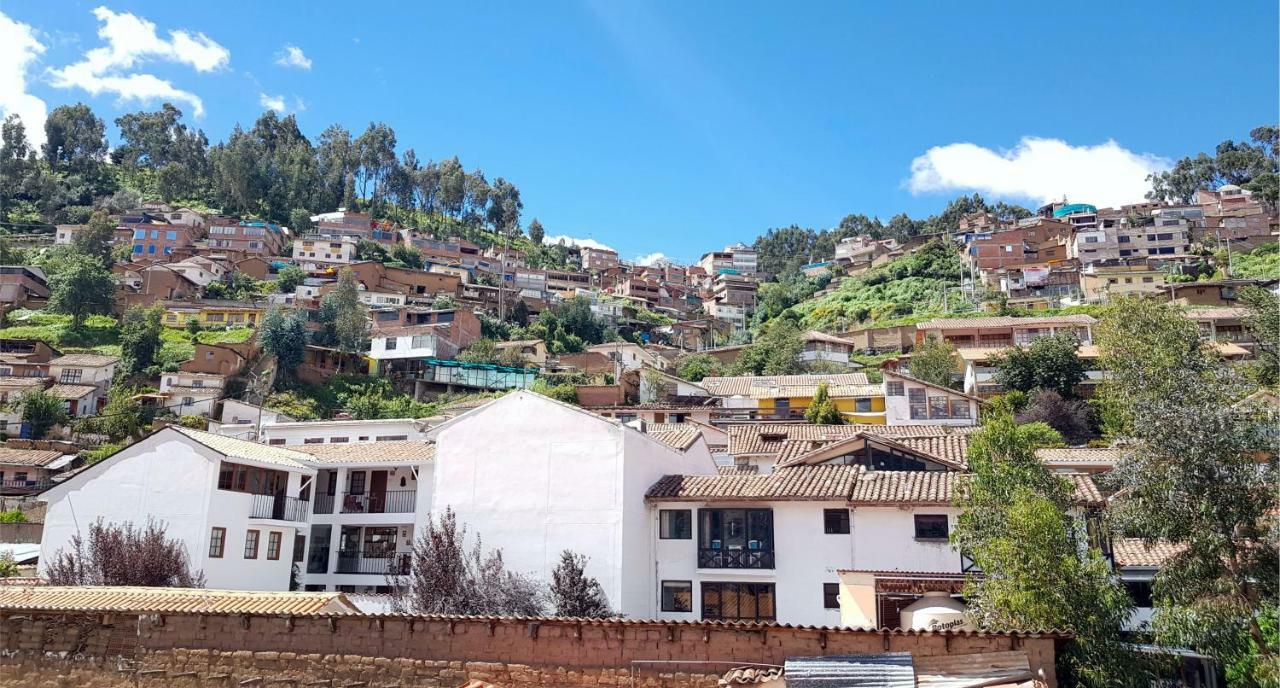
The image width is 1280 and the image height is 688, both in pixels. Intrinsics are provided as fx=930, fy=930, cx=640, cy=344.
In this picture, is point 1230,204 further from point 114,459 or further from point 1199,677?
point 114,459

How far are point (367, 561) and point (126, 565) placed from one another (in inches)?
283

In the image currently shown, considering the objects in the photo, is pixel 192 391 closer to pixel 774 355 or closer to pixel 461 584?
pixel 774 355

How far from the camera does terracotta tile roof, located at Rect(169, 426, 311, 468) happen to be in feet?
85.2

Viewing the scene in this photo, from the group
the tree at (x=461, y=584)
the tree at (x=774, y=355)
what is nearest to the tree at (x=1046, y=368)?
the tree at (x=774, y=355)

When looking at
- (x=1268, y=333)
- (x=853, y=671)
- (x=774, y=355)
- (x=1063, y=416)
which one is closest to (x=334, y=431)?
(x=853, y=671)

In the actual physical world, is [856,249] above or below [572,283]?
above

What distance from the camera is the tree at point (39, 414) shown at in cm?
5225

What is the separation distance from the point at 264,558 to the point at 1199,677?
77.2 ft

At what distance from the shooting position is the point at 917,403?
49.5 metres

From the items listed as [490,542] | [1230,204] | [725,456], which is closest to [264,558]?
[490,542]

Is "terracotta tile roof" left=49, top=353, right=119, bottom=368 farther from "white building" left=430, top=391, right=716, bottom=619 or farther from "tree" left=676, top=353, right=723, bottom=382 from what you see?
"white building" left=430, top=391, right=716, bottom=619

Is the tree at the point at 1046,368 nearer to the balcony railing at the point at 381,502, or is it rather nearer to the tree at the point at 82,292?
the balcony railing at the point at 381,502

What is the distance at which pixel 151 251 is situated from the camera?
9412 centimetres

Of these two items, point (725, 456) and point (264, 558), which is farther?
point (725, 456)
